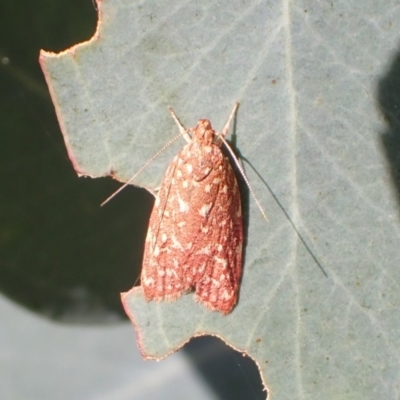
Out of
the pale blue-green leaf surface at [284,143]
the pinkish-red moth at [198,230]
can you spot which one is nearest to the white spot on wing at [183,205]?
the pinkish-red moth at [198,230]

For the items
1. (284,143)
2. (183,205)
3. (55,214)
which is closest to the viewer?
(284,143)

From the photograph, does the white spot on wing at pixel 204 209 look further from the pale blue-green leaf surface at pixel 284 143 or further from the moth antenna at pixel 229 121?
the moth antenna at pixel 229 121

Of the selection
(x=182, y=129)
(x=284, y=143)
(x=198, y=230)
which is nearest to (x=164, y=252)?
(x=198, y=230)

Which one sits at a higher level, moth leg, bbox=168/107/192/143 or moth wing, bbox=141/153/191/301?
moth leg, bbox=168/107/192/143

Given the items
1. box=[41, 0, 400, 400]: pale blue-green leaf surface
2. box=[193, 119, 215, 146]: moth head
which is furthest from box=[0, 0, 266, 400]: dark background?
A: box=[193, 119, 215, 146]: moth head

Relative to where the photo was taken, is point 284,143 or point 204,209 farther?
point 204,209

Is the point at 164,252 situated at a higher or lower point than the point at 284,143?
lower

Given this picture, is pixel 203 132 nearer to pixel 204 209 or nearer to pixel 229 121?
pixel 229 121

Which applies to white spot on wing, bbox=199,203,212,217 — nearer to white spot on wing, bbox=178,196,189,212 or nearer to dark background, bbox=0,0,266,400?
white spot on wing, bbox=178,196,189,212
